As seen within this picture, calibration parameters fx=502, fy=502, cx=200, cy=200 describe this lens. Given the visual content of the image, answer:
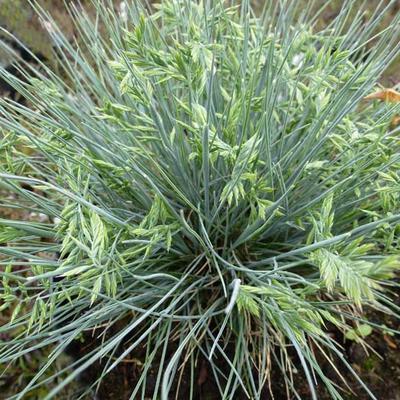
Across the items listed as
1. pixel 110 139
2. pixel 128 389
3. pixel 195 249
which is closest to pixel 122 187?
pixel 110 139

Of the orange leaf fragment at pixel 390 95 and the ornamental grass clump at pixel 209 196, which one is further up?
the orange leaf fragment at pixel 390 95

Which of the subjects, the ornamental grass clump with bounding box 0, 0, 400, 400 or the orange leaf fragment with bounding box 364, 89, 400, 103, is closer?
the ornamental grass clump with bounding box 0, 0, 400, 400

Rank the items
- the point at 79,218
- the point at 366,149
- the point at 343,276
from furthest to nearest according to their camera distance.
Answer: the point at 366,149 → the point at 79,218 → the point at 343,276

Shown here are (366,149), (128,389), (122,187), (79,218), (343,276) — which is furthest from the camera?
(128,389)

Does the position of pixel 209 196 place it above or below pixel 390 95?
below

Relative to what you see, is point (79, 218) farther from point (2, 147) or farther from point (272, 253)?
point (272, 253)

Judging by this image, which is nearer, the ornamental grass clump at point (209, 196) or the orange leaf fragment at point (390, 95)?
the ornamental grass clump at point (209, 196)

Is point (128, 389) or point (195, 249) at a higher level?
point (195, 249)

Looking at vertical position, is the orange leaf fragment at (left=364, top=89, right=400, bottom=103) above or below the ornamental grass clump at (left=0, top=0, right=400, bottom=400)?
above
